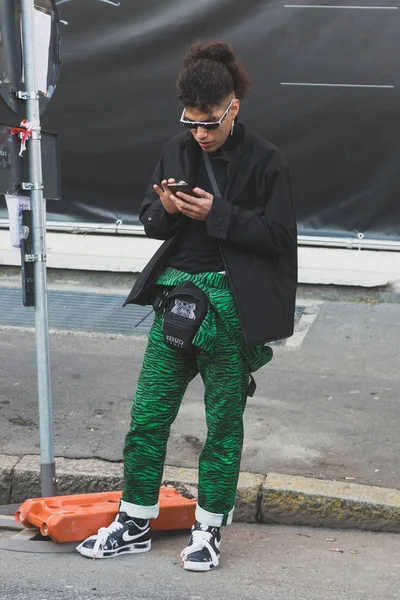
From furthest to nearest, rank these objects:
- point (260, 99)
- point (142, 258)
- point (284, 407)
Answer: point (142, 258) < point (260, 99) < point (284, 407)

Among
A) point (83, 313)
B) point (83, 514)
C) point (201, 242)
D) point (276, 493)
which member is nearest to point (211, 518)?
point (83, 514)

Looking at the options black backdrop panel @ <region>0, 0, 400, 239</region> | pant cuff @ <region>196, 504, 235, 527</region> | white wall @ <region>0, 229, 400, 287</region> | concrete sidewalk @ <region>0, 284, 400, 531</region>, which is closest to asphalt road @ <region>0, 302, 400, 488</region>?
concrete sidewalk @ <region>0, 284, 400, 531</region>

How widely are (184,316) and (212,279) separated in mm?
195

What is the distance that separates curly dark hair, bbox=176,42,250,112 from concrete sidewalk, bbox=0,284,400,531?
181cm

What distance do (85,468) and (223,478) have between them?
1.07m

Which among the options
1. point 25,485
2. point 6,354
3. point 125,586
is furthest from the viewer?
point 6,354

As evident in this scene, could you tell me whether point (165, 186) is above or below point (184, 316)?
above

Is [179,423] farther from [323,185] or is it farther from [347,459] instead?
[323,185]

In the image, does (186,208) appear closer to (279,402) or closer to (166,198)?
(166,198)

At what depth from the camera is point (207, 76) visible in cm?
346

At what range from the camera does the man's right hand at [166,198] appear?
Result: 11.3ft

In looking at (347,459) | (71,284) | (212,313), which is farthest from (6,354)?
(212,313)

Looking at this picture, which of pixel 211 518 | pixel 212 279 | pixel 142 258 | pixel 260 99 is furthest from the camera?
pixel 142 258

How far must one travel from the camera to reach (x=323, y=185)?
24.2ft
